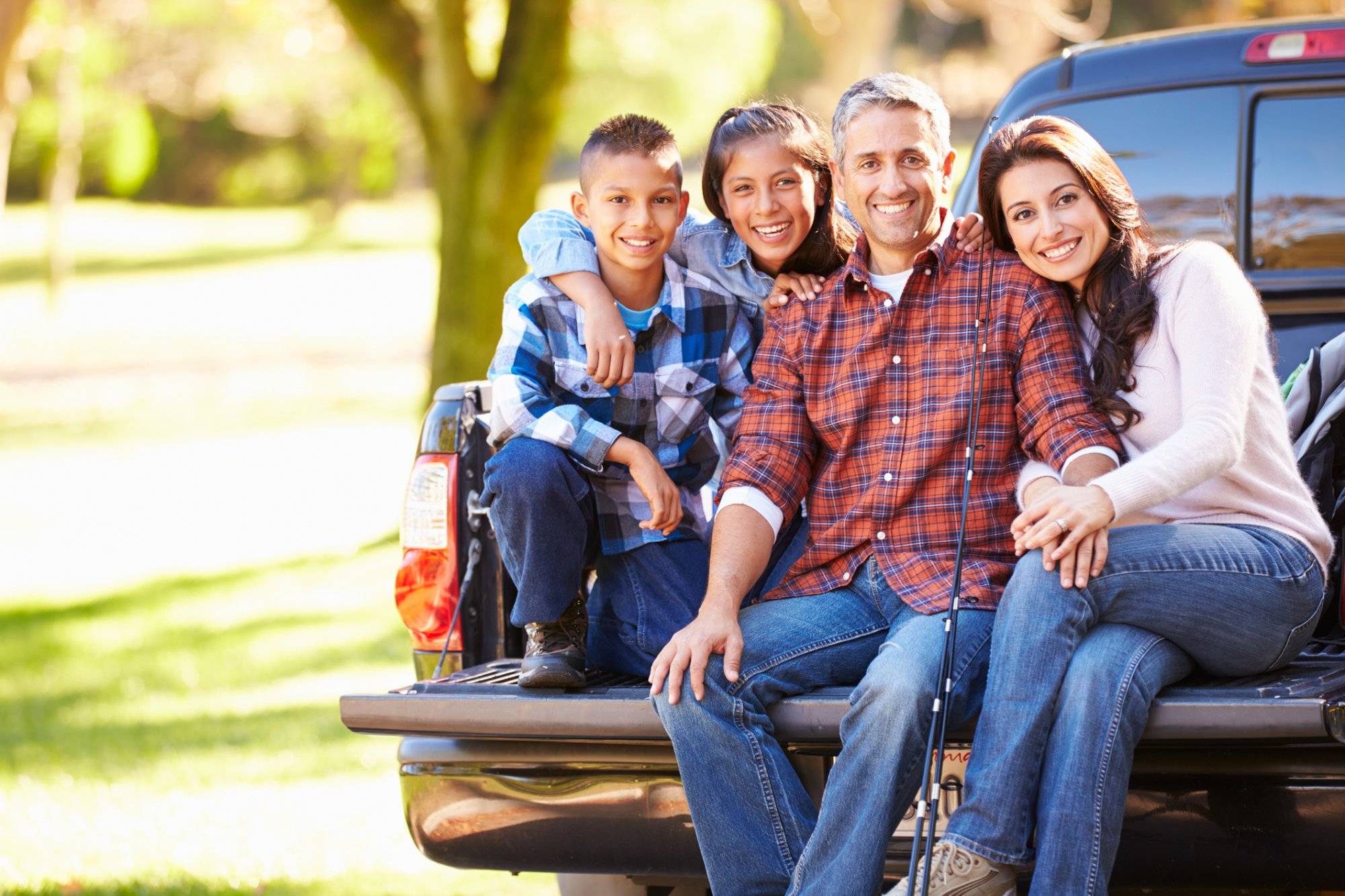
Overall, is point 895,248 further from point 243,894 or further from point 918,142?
point 243,894

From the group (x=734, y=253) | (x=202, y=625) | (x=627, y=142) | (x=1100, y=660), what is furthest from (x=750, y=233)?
(x=202, y=625)

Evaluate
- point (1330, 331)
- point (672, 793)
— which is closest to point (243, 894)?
point (672, 793)

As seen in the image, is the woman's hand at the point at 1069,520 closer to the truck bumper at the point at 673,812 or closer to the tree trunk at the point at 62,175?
the truck bumper at the point at 673,812

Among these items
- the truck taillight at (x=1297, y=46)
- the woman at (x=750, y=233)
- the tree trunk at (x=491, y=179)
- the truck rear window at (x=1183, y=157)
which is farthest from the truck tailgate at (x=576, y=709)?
the tree trunk at (x=491, y=179)

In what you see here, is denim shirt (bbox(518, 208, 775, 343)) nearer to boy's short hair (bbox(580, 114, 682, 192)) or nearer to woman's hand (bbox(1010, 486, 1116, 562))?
boy's short hair (bbox(580, 114, 682, 192))

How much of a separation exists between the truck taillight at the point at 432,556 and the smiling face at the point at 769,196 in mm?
845

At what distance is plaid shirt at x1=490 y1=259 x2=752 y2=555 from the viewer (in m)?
3.45

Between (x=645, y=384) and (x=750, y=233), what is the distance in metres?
0.42

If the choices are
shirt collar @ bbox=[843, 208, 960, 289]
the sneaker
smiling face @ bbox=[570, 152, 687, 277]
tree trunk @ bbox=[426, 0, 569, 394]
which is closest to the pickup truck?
the sneaker

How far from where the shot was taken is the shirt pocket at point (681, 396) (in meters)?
3.54

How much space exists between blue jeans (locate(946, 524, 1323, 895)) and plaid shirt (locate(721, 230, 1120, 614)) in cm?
27

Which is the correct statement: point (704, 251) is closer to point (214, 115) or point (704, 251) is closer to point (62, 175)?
point (62, 175)

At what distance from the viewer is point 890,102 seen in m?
3.34

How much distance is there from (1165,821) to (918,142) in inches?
56.6
